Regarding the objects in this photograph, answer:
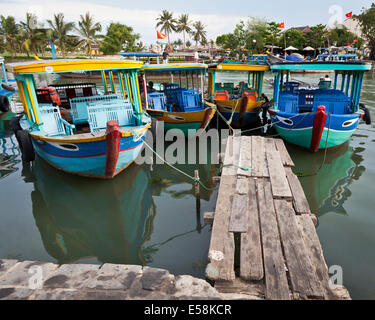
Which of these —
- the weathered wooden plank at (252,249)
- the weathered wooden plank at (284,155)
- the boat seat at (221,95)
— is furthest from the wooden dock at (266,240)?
the boat seat at (221,95)

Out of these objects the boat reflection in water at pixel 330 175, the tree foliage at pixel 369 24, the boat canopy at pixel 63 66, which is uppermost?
the tree foliage at pixel 369 24

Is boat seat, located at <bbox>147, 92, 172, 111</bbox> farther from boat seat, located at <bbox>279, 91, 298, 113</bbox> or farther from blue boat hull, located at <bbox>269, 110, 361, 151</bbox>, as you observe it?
blue boat hull, located at <bbox>269, 110, 361, 151</bbox>

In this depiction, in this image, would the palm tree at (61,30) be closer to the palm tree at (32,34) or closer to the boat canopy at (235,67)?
the palm tree at (32,34)

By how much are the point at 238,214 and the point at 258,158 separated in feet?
8.96

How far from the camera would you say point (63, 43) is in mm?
40594

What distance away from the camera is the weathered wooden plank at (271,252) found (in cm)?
296

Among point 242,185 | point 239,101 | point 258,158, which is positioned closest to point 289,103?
point 239,101

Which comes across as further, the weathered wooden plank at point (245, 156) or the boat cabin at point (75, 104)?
the boat cabin at point (75, 104)

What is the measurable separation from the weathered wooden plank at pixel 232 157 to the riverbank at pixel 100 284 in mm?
3256

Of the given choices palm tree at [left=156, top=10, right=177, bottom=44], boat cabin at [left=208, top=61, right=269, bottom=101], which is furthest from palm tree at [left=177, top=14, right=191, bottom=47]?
boat cabin at [left=208, top=61, right=269, bottom=101]

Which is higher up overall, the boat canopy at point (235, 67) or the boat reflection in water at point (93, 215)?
the boat canopy at point (235, 67)

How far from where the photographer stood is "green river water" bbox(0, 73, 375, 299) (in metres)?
4.80

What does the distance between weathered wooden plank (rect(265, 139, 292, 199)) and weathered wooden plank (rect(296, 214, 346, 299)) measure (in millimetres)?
651
